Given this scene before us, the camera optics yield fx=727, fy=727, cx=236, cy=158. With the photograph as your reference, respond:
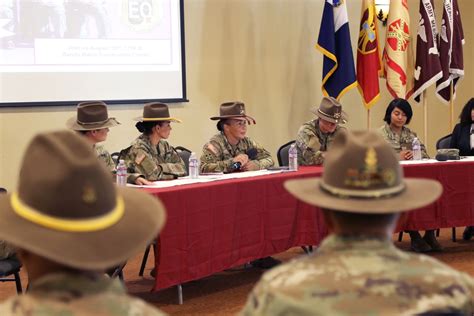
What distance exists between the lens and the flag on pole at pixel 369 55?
670cm

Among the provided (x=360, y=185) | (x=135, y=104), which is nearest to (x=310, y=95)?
(x=135, y=104)

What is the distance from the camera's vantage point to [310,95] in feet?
→ 23.9

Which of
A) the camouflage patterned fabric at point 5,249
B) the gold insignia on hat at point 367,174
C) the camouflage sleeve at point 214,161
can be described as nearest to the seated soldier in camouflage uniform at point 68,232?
the gold insignia on hat at point 367,174

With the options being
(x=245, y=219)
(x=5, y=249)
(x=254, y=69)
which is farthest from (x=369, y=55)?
(x=5, y=249)

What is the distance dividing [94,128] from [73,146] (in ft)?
10.7

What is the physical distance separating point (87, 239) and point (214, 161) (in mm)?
3858

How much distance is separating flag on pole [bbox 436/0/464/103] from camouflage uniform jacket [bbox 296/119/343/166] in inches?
81.7

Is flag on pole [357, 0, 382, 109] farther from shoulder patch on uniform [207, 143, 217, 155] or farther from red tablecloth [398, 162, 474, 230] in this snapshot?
shoulder patch on uniform [207, 143, 217, 155]

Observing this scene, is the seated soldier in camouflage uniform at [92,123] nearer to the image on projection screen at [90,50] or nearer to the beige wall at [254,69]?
the image on projection screen at [90,50]

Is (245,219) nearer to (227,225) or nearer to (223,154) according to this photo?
(227,225)

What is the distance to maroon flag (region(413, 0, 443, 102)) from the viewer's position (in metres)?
6.86

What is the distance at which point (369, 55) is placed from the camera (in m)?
6.75

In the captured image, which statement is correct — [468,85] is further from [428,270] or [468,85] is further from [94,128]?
[428,270]

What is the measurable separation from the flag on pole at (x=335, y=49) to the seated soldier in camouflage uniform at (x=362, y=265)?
5289mm
